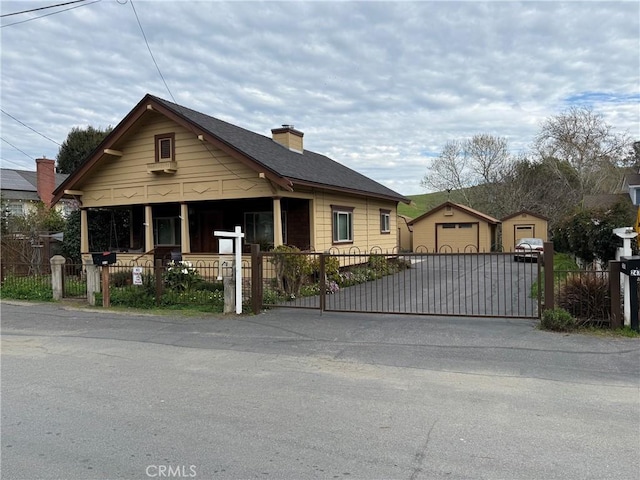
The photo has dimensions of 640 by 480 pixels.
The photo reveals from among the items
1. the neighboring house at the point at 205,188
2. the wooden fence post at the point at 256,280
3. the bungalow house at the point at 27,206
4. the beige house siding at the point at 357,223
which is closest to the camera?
the wooden fence post at the point at 256,280

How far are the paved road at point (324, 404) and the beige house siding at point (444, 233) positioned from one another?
26266mm

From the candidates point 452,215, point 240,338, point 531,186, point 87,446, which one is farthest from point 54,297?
point 531,186

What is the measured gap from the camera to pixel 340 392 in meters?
5.34

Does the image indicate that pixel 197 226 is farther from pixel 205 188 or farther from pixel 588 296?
pixel 588 296

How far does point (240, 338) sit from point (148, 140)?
1082cm

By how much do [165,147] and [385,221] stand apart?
1061cm

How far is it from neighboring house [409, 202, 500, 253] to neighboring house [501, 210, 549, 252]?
100 centimetres

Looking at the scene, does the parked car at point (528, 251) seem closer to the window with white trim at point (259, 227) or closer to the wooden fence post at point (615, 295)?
the wooden fence post at point (615, 295)

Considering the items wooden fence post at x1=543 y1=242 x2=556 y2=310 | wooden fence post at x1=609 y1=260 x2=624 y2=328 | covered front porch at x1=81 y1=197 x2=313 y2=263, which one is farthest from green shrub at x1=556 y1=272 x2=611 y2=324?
covered front porch at x1=81 y1=197 x2=313 y2=263

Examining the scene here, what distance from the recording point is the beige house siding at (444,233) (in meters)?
33.7

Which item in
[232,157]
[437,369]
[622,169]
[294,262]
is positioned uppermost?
[622,169]

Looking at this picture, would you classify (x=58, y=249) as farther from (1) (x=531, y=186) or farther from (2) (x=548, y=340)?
(1) (x=531, y=186)

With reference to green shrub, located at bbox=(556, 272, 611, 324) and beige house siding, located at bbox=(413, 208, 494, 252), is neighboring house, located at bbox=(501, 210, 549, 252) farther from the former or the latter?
green shrub, located at bbox=(556, 272, 611, 324)

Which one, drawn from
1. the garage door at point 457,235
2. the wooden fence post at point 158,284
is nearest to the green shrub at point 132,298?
the wooden fence post at point 158,284
